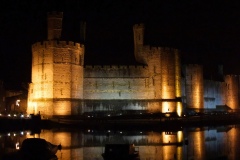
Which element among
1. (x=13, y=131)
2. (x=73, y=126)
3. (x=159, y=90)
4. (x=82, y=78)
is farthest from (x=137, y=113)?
(x=13, y=131)

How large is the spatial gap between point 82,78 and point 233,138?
2099 cm

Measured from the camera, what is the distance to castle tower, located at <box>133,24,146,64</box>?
191 feet

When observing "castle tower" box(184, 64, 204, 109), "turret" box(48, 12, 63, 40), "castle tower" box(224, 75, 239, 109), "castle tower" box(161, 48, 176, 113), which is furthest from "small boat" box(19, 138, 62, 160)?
"castle tower" box(224, 75, 239, 109)

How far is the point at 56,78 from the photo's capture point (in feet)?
167

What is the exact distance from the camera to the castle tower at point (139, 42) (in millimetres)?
58162

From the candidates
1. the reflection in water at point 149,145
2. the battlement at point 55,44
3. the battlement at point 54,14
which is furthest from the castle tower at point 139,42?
the reflection in water at point 149,145

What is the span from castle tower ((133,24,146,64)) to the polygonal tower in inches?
356

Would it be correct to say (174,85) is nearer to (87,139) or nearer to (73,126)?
(73,126)

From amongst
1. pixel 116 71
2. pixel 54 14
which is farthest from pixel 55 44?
pixel 116 71

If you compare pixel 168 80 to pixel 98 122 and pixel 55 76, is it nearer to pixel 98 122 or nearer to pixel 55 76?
pixel 98 122

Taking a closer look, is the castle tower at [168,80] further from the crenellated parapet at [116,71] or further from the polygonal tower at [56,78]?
the polygonal tower at [56,78]

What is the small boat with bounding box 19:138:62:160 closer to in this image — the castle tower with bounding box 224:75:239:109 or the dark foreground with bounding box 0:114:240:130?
the dark foreground with bounding box 0:114:240:130

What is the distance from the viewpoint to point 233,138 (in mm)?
38812

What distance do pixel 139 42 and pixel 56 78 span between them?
13341 mm
